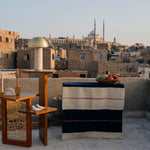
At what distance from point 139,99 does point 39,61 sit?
412 centimetres

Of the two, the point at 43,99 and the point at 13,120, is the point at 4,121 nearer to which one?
the point at 13,120

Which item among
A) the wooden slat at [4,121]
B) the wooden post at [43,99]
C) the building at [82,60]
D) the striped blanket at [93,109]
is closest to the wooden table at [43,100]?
the wooden post at [43,99]

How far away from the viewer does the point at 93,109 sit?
6.00m

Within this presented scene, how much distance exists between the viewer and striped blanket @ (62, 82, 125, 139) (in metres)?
5.93

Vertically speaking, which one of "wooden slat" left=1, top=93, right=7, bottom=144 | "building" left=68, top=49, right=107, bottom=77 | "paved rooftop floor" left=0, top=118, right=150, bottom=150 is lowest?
"paved rooftop floor" left=0, top=118, right=150, bottom=150

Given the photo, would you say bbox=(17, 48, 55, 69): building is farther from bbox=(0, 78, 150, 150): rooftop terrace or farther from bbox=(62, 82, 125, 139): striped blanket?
bbox=(62, 82, 125, 139): striped blanket

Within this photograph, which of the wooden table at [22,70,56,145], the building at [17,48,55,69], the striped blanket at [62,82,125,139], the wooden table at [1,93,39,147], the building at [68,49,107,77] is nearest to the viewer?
the wooden table at [1,93,39,147]

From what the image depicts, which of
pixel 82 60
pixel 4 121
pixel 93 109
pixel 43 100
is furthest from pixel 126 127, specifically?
pixel 82 60

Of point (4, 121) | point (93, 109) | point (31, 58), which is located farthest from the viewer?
point (31, 58)

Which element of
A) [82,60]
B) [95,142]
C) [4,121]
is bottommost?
[95,142]

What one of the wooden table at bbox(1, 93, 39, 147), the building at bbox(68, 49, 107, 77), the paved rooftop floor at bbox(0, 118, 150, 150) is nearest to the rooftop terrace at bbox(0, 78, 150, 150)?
the paved rooftop floor at bbox(0, 118, 150, 150)

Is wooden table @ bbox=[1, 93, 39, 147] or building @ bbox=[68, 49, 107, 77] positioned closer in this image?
wooden table @ bbox=[1, 93, 39, 147]

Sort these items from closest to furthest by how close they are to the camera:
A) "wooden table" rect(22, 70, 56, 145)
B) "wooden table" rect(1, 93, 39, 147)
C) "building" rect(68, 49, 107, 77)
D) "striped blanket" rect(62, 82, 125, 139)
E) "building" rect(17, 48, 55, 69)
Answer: "wooden table" rect(1, 93, 39, 147) < "wooden table" rect(22, 70, 56, 145) < "striped blanket" rect(62, 82, 125, 139) < "building" rect(17, 48, 55, 69) < "building" rect(68, 49, 107, 77)

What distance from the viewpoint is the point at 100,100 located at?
600 cm
